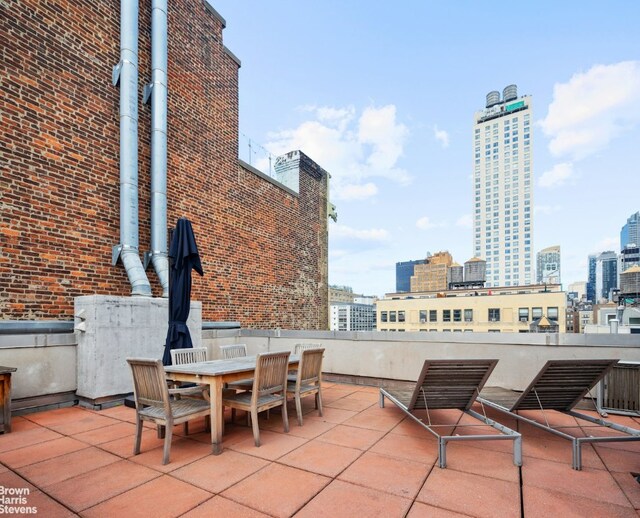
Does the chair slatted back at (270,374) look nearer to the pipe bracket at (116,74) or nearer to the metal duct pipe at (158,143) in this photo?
the metal duct pipe at (158,143)

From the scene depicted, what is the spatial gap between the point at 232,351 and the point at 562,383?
409cm

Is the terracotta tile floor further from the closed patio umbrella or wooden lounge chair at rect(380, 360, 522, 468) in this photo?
the closed patio umbrella

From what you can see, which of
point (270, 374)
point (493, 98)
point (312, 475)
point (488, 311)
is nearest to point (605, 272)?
point (493, 98)

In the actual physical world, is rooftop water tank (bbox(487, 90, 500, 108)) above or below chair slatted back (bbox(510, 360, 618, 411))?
above

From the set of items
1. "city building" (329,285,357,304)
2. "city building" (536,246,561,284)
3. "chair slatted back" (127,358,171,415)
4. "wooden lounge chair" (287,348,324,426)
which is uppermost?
A: "city building" (536,246,561,284)

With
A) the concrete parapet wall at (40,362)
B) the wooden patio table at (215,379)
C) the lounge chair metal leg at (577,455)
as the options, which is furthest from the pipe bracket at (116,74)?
the lounge chair metal leg at (577,455)

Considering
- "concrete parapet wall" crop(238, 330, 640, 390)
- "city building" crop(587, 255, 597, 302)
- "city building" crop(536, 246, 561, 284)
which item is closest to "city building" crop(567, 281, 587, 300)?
"city building" crop(587, 255, 597, 302)

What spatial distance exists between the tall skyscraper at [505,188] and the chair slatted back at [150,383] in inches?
5521

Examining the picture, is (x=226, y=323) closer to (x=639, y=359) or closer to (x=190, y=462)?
(x=190, y=462)

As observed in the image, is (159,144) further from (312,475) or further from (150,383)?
(312,475)

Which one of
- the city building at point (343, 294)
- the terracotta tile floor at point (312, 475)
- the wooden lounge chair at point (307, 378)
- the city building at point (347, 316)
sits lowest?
the city building at point (347, 316)

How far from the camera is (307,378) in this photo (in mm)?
4312

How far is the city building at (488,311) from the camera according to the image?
155ft

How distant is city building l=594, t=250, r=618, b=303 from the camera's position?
515ft
